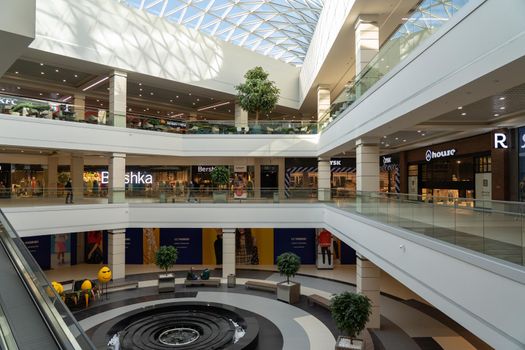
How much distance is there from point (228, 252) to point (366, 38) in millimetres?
14070

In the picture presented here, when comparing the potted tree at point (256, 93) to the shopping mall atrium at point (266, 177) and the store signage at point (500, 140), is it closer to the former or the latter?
the shopping mall atrium at point (266, 177)

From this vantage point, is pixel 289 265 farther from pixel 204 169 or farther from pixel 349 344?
pixel 204 169

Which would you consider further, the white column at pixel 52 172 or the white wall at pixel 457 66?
the white column at pixel 52 172

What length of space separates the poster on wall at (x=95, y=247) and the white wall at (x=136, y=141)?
7.54m

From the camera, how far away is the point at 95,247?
2711 cm

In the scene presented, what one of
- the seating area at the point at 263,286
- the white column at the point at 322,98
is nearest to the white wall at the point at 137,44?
the white column at the point at 322,98

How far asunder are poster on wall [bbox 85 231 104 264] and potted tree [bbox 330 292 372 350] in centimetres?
1962

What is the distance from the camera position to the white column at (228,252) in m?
23.6

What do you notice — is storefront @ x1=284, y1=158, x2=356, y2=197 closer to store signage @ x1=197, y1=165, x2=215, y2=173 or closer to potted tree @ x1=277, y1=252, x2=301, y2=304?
store signage @ x1=197, y1=165, x2=215, y2=173

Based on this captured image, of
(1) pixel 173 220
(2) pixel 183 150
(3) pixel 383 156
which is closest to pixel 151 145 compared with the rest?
(2) pixel 183 150

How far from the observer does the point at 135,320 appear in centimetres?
1590

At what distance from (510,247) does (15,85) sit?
29183mm

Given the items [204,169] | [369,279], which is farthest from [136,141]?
[369,279]

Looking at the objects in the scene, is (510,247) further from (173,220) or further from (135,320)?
(173,220)
